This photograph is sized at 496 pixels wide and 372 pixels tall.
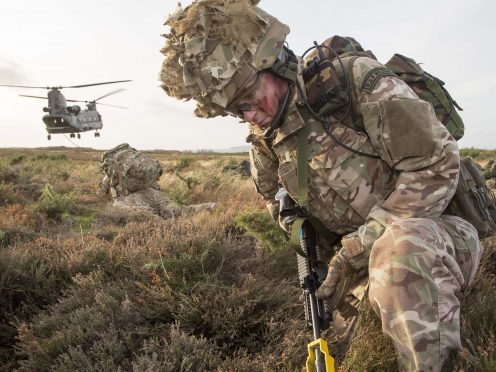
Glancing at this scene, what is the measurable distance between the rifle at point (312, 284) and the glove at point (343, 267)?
59mm

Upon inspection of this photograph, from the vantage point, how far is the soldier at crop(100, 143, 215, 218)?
1022 centimetres

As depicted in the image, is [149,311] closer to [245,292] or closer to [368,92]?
[245,292]

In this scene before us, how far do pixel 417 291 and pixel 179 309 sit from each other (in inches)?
76.3

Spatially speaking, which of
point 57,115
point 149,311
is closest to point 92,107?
point 57,115

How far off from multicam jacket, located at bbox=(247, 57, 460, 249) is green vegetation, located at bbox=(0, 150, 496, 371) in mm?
620

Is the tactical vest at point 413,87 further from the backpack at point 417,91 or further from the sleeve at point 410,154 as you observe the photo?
the sleeve at point 410,154

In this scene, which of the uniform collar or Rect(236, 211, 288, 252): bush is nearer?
the uniform collar

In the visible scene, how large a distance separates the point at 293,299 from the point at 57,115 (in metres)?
30.4

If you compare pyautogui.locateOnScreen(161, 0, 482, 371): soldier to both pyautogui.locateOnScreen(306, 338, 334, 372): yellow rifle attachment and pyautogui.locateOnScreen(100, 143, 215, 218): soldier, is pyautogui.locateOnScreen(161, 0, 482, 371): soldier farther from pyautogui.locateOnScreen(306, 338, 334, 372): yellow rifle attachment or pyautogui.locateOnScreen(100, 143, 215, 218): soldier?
pyautogui.locateOnScreen(100, 143, 215, 218): soldier

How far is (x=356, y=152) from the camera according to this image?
2383 millimetres

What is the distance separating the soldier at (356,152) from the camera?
1850mm

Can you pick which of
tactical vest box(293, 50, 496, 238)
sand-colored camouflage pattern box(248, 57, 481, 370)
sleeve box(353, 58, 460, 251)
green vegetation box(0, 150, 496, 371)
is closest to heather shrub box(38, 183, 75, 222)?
green vegetation box(0, 150, 496, 371)

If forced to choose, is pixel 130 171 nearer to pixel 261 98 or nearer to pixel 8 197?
pixel 8 197

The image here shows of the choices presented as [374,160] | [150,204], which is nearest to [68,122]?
[150,204]
